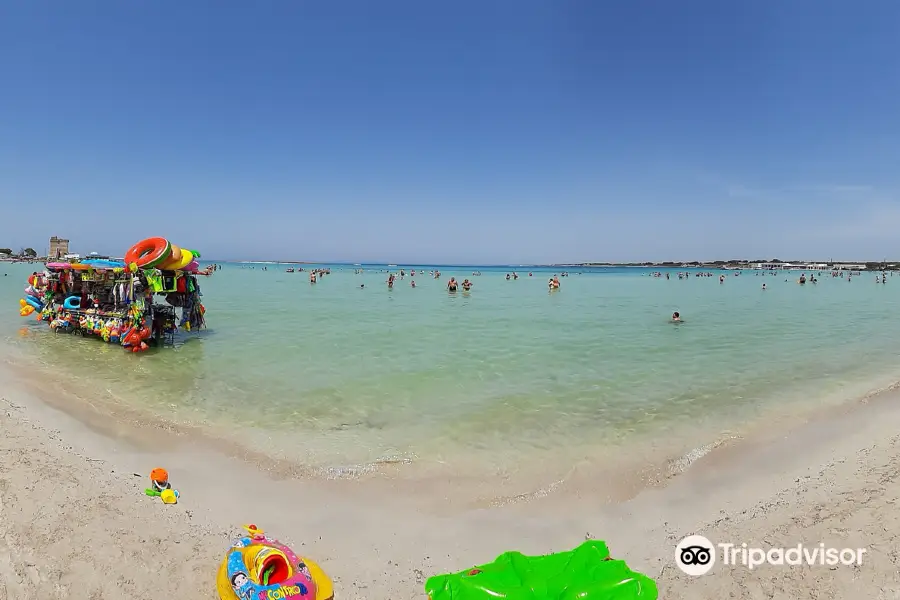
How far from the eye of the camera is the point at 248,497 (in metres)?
5.36

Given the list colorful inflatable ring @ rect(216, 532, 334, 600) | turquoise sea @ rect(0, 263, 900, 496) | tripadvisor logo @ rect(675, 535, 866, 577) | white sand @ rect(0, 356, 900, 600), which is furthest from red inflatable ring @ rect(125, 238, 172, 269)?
tripadvisor logo @ rect(675, 535, 866, 577)

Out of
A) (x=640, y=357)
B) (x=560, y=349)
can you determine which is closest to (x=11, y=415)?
(x=560, y=349)

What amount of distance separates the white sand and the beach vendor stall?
7.83m

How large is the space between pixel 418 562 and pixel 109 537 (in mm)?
2841

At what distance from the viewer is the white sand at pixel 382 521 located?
148 inches

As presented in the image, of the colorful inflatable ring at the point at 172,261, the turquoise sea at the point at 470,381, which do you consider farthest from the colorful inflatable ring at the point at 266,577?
the colorful inflatable ring at the point at 172,261

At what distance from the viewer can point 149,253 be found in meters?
13.9

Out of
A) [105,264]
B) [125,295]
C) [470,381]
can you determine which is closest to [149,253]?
[125,295]

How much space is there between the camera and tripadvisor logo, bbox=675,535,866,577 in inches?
158

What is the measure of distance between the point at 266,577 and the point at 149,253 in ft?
44.0

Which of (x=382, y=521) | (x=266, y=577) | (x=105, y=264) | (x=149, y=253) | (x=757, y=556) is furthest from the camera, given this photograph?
(x=105, y=264)

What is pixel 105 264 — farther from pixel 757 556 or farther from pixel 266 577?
pixel 757 556

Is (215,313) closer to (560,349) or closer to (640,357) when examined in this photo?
(560,349)

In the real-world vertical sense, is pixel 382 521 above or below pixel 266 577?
below
